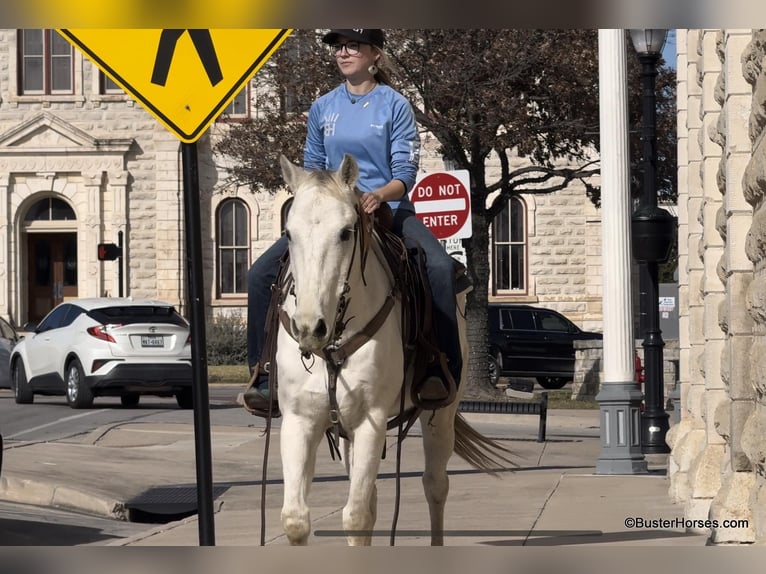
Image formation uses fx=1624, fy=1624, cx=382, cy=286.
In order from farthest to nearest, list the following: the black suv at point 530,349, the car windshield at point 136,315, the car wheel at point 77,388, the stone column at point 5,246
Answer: the stone column at point 5,246, the black suv at point 530,349, the car windshield at point 136,315, the car wheel at point 77,388

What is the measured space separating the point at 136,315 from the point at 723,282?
16263 mm

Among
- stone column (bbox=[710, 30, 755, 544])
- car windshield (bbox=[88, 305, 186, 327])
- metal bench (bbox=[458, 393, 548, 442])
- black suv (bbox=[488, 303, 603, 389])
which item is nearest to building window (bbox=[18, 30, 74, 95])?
black suv (bbox=[488, 303, 603, 389])

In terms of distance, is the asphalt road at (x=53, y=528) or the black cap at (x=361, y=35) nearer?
the black cap at (x=361, y=35)

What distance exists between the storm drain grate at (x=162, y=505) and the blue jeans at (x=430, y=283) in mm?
6040

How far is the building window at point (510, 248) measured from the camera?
48.6 metres

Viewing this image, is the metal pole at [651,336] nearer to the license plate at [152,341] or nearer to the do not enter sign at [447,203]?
the do not enter sign at [447,203]

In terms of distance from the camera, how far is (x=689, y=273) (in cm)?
1291

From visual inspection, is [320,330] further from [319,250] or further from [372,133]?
[372,133]

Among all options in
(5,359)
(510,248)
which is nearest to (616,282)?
(5,359)

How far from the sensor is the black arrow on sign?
725 cm

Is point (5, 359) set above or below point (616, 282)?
below

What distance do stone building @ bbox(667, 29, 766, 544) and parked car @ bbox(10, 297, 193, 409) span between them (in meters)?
12.7

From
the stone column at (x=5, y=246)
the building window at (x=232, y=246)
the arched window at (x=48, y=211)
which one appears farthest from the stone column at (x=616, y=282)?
the arched window at (x=48, y=211)

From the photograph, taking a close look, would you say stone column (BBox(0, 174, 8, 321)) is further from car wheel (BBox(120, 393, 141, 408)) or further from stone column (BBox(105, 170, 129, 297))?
car wheel (BBox(120, 393, 141, 408))
